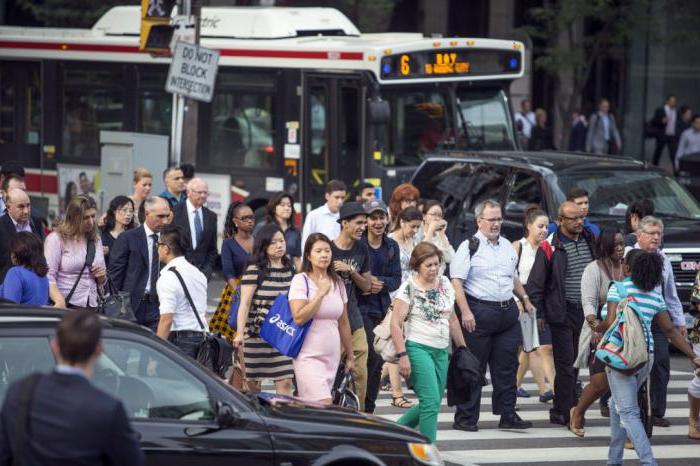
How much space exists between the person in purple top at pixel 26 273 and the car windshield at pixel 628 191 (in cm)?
691

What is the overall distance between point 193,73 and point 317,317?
7.95 meters

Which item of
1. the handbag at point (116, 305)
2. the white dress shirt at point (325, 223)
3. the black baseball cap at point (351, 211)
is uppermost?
the black baseball cap at point (351, 211)

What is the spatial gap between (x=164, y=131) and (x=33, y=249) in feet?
37.3

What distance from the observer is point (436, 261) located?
31.4ft

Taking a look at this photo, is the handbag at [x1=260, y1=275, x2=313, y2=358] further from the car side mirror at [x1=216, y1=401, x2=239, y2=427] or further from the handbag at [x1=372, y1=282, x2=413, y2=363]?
the car side mirror at [x1=216, y1=401, x2=239, y2=427]

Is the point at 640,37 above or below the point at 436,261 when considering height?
above

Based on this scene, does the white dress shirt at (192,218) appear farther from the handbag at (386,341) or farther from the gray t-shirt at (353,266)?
the handbag at (386,341)

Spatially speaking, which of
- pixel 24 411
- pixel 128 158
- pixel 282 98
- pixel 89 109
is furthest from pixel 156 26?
pixel 24 411

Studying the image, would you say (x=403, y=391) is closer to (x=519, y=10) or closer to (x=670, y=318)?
(x=670, y=318)

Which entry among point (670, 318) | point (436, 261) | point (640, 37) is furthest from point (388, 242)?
point (640, 37)

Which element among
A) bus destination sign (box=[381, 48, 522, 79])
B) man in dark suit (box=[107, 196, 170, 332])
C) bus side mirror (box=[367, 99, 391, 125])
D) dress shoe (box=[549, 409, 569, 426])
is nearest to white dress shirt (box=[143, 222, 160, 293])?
man in dark suit (box=[107, 196, 170, 332])

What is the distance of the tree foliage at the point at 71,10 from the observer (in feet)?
86.3

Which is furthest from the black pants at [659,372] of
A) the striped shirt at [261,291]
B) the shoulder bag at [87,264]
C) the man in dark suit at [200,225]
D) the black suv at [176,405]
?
the black suv at [176,405]

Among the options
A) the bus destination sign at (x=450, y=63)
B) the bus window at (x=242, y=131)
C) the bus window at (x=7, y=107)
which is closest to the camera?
the bus destination sign at (x=450, y=63)
